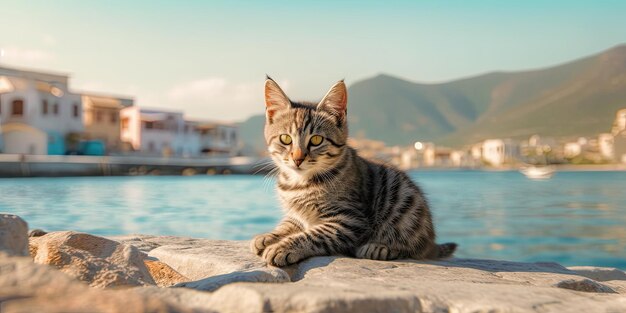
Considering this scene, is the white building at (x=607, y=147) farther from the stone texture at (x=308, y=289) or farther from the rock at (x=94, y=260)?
the rock at (x=94, y=260)

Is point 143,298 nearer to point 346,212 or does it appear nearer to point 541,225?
point 346,212

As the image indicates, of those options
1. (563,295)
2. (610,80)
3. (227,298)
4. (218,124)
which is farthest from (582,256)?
(610,80)

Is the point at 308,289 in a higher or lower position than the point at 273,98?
lower

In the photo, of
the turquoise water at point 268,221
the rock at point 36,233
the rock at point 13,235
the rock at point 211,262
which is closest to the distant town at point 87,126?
the turquoise water at point 268,221

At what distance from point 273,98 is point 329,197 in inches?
29.8

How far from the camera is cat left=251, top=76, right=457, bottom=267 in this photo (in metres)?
3.55

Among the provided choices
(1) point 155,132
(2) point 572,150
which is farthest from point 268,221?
(2) point 572,150

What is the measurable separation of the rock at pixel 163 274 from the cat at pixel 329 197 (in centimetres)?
51

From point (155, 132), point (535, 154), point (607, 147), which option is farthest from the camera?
point (535, 154)

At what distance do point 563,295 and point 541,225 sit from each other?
1519 centimetres

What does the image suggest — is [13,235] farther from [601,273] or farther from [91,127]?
[91,127]

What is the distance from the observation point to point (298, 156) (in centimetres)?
348

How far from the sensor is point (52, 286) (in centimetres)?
162

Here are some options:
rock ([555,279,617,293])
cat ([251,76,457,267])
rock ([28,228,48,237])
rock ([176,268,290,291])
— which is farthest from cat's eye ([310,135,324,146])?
rock ([28,228,48,237])
